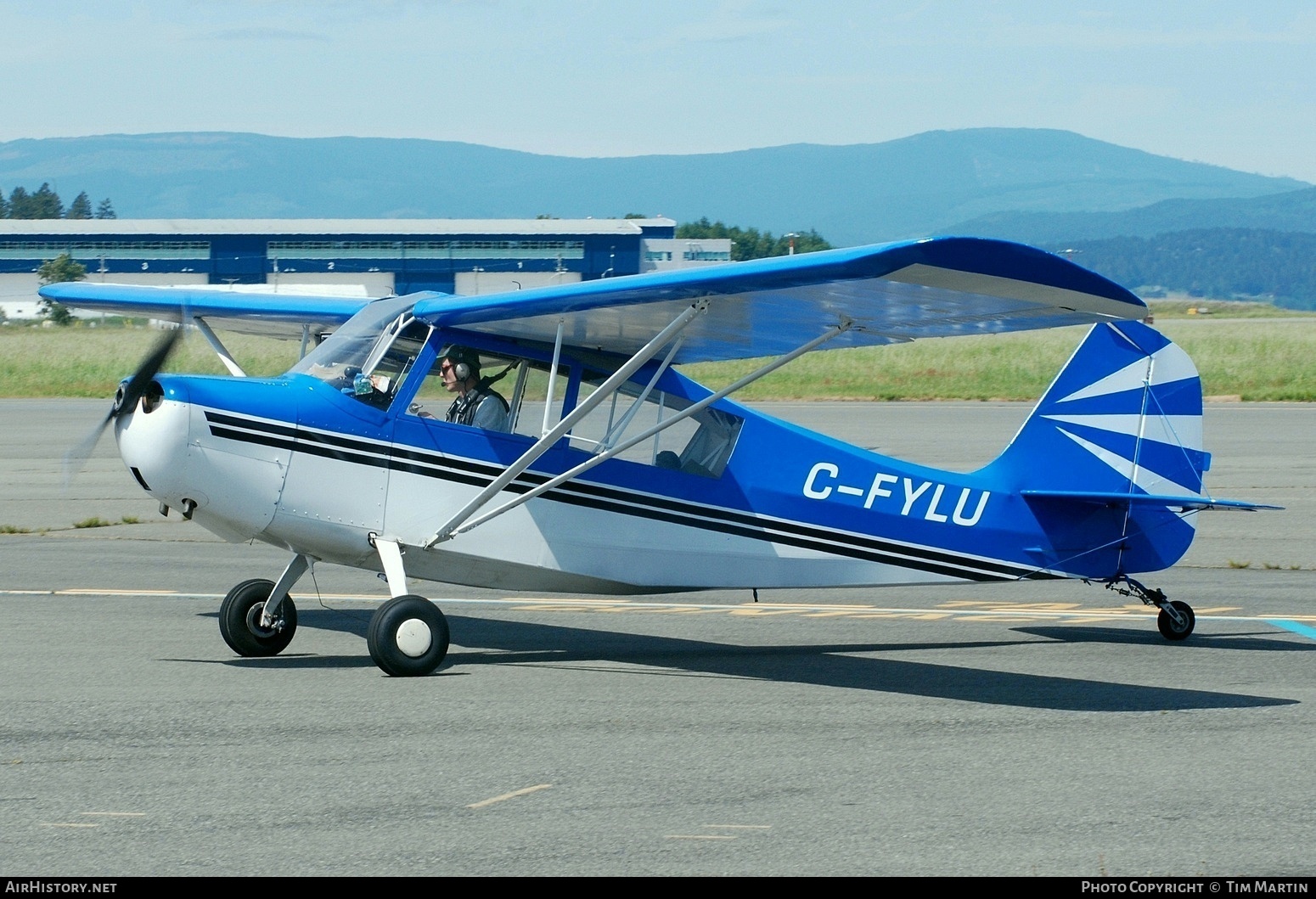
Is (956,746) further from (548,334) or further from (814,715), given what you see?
(548,334)

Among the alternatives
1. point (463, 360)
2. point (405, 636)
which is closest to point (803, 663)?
point (405, 636)

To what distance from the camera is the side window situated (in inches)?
356

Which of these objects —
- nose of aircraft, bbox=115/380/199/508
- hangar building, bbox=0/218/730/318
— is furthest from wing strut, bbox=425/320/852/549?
hangar building, bbox=0/218/730/318

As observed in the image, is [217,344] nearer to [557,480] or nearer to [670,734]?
[557,480]

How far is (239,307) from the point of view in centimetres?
1086

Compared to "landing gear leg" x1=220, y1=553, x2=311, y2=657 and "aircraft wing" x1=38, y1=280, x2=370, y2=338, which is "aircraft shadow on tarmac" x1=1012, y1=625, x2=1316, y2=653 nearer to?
"landing gear leg" x1=220, y1=553, x2=311, y2=657

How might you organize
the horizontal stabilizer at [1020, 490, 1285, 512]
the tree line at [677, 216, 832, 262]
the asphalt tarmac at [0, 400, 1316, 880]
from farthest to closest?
the tree line at [677, 216, 832, 262], the horizontal stabilizer at [1020, 490, 1285, 512], the asphalt tarmac at [0, 400, 1316, 880]

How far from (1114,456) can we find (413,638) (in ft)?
15.8

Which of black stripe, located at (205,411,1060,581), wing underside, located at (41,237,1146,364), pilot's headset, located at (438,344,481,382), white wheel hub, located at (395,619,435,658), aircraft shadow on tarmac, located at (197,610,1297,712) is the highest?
wing underside, located at (41,237,1146,364)

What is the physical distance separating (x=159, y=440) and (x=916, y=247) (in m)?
4.16

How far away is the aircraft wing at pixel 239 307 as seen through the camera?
35.3 feet

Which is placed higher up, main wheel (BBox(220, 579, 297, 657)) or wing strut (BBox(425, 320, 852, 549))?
wing strut (BBox(425, 320, 852, 549))

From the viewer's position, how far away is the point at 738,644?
32.3 feet

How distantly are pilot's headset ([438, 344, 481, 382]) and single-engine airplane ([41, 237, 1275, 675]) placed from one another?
1 cm
